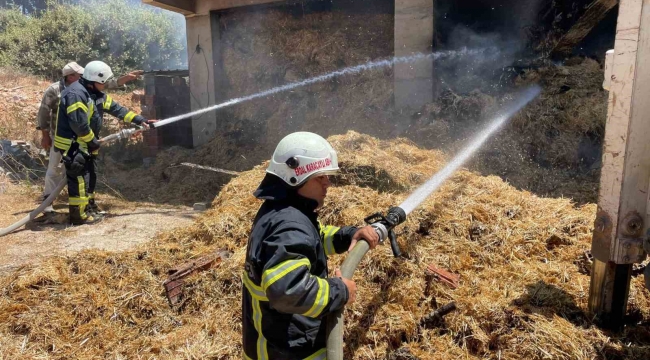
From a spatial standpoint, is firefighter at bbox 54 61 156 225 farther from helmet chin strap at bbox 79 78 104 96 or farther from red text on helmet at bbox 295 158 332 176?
red text on helmet at bbox 295 158 332 176

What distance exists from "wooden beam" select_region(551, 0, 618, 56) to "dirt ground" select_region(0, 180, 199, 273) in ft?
21.1

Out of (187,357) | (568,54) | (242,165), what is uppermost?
(568,54)

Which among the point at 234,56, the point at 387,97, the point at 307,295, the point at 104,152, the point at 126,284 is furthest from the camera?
the point at 104,152

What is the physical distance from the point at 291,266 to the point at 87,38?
2281cm

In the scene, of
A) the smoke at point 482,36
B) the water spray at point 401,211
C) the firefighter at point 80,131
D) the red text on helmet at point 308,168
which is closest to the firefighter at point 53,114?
the firefighter at point 80,131

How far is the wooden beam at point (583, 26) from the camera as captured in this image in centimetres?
652

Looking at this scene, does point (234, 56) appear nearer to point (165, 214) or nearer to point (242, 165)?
point (242, 165)

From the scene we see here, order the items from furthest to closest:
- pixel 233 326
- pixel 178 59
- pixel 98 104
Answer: pixel 178 59 → pixel 98 104 → pixel 233 326

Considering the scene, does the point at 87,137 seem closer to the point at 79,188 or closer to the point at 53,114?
the point at 79,188

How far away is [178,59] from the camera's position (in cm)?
2712

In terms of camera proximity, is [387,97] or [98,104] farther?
[387,97]

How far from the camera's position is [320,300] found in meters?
1.88

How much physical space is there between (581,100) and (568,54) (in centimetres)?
143

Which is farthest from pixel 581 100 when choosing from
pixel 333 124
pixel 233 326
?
pixel 233 326
